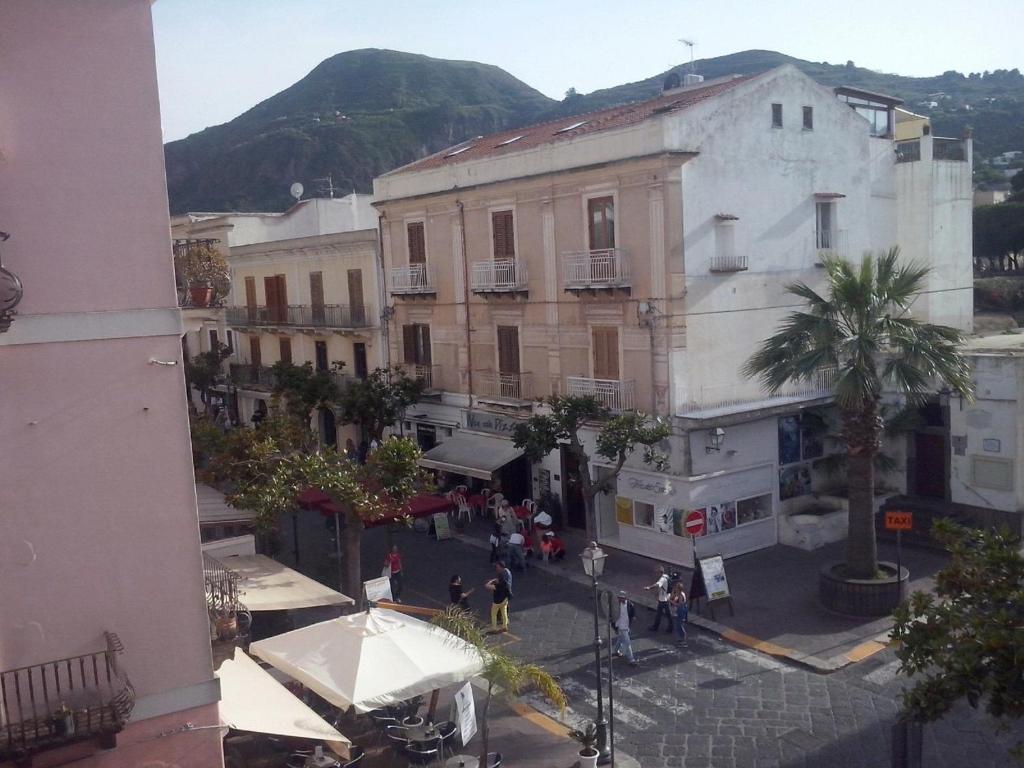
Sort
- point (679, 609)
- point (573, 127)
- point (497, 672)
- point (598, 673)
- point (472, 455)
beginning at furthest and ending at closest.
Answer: point (472, 455), point (573, 127), point (679, 609), point (598, 673), point (497, 672)

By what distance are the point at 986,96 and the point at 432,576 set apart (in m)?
129

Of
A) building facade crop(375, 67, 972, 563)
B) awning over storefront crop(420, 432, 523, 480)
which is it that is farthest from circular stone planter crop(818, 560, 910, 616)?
awning over storefront crop(420, 432, 523, 480)

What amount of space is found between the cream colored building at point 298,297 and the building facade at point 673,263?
3.61 metres

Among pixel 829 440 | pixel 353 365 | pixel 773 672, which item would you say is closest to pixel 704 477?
pixel 829 440

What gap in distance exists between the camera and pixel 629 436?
19.9 m

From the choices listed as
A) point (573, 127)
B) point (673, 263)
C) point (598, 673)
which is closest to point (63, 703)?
point (598, 673)

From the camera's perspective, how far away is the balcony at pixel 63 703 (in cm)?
767

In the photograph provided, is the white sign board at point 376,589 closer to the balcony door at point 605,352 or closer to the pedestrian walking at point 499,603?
the pedestrian walking at point 499,603

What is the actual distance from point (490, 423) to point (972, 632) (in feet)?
62.0

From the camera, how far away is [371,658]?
39.2 ft

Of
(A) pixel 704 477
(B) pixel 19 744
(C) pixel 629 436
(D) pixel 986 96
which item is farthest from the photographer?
(D) pixel 986 96

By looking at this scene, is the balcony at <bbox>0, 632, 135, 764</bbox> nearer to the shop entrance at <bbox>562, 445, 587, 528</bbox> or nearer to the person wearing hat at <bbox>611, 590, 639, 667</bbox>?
the person wearing hat at <bbox>611, 590, 639, 667</bbox>

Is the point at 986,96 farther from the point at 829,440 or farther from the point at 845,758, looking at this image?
the point at 845,758

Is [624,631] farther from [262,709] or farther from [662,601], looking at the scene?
[262,709]
